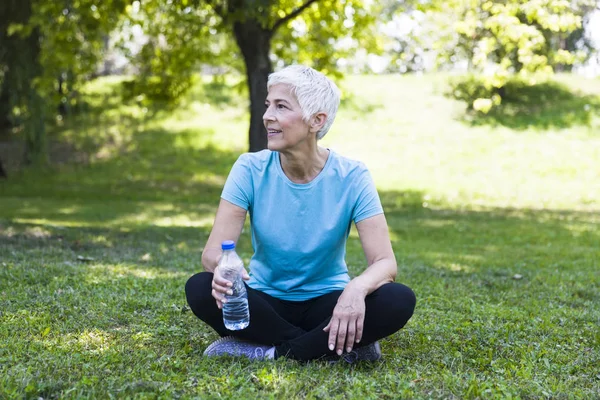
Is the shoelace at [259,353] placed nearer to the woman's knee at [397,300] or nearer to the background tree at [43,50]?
the woman's knee at [397,300]

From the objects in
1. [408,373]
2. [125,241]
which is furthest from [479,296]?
[125,241]

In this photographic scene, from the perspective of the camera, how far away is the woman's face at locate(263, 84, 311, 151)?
390 cm

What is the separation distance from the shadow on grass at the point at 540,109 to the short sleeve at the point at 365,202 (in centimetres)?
2098

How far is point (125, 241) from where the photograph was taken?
9484mm

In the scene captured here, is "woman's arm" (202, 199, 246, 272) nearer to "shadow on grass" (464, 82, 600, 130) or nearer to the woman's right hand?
the woman's right hand

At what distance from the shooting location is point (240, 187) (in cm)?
407

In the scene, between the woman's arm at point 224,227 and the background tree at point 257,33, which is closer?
the woman's arm at point 224,227

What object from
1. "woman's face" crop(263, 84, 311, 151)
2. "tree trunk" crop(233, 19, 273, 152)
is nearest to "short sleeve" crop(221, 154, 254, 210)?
"woman's face" crop(263, 84, 311, 151)

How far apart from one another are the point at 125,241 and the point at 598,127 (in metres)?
18.4

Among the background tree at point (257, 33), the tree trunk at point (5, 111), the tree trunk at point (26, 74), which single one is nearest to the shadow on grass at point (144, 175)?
the tree trunk at point (26, 74)

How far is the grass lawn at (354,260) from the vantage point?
3572 millimetres

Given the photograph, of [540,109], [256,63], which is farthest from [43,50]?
[540,109]

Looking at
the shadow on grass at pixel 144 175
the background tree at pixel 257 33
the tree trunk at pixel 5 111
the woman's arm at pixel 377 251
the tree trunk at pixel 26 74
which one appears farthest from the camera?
the tree trunk at pixel 5 111

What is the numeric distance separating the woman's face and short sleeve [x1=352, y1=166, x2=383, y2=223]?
43cm
